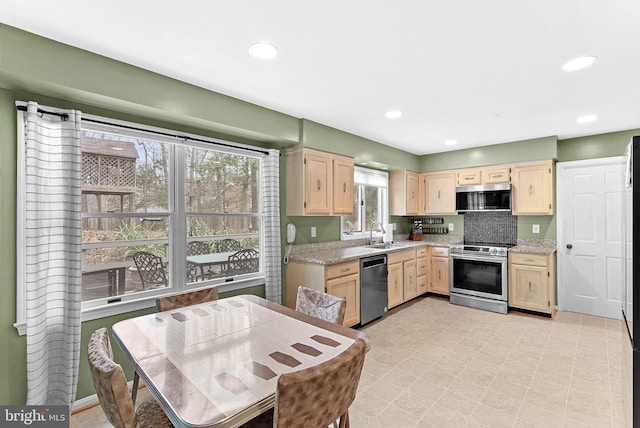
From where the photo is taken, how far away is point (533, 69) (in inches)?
89.7

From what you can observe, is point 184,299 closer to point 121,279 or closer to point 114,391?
point 121,279

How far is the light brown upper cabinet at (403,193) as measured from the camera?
5.20 m

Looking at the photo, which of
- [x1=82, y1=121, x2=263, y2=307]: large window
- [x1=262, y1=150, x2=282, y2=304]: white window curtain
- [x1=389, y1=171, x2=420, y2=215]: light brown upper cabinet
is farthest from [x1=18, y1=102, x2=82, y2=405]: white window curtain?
[x1=389, y1=171, x2=420, y2=215]: light brown upper cabinet

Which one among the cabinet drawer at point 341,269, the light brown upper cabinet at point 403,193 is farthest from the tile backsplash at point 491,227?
the cabinet drawer at point 341,269

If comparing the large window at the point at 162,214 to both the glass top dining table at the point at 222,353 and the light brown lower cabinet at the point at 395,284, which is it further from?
the light brown lower cabinet at the point at 395,284

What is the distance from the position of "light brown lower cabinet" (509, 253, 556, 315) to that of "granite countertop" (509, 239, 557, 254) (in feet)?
0.19

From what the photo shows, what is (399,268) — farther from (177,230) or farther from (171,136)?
(171,136)

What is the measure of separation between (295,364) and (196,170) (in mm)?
2209

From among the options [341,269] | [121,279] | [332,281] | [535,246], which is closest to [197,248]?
[121,279]

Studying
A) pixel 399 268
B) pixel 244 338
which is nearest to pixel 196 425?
pixel 244 338

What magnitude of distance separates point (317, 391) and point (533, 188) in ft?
14.6

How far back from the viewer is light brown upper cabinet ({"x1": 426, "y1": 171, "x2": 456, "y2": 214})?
5105 mm

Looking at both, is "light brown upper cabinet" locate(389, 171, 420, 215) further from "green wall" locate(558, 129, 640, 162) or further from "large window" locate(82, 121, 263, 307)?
"large window" locate(82, 121, 263, 307)

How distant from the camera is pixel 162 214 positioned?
274 cm
